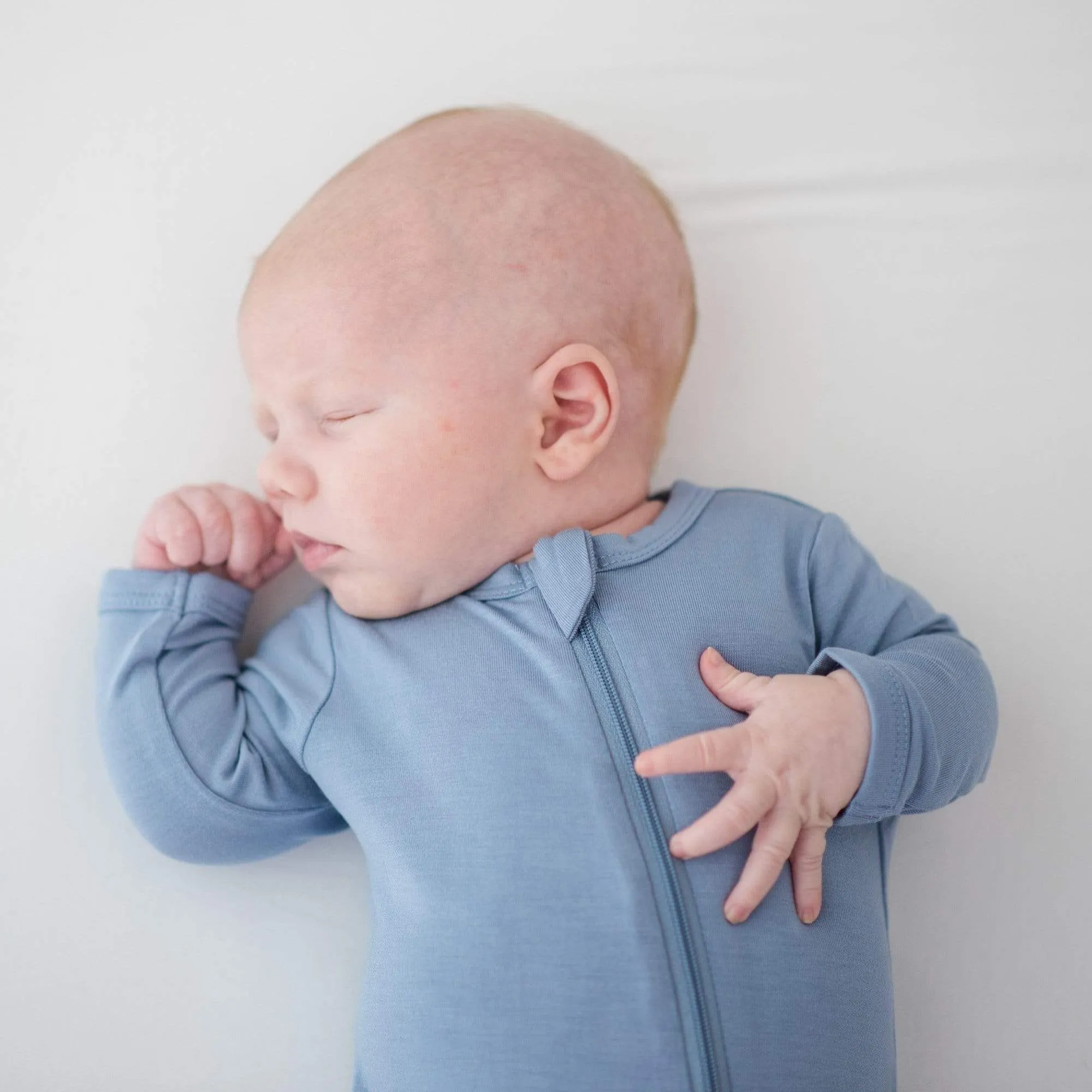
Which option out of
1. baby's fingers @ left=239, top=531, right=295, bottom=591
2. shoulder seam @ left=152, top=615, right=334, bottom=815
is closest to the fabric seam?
shoulder seam @ left=152, top=615, right=334, bottom=815

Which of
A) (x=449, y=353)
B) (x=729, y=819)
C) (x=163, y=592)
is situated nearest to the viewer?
(x=729, y=819)

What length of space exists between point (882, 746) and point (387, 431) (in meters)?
0.59

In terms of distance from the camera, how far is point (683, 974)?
1.03m

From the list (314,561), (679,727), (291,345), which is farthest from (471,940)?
(291,345)

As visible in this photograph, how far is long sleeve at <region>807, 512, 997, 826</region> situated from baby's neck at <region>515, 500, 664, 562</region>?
0.19m

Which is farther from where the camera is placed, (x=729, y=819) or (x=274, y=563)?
(x=274, y=563)

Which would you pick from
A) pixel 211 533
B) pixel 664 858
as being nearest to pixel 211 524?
pixel 211 533

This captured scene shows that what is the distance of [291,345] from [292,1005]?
0.75m

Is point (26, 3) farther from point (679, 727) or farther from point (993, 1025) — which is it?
point (993, 1025)

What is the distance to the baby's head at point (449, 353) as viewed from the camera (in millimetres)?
1136

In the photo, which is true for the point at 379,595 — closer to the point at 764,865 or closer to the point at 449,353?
the point at 449,353

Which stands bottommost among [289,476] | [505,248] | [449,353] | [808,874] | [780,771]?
[808,874]

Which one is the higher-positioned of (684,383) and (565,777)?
(684,383)

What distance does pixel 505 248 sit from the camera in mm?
1151
